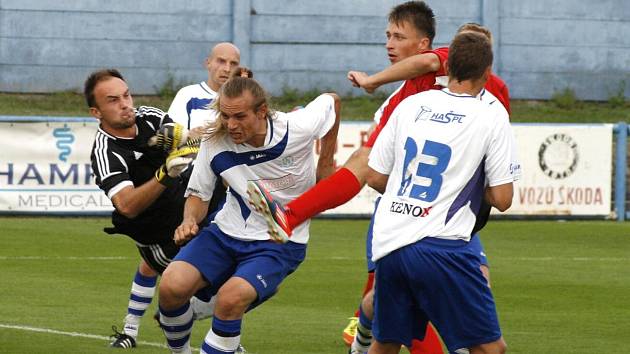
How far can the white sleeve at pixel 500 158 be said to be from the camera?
19.0 feet

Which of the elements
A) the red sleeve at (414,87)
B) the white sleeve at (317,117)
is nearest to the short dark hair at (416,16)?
the red sleeve at (414,87)

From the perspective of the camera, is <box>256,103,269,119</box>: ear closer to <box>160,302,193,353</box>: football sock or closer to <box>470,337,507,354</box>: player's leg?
<box>160,302,193,353</box>: football sock

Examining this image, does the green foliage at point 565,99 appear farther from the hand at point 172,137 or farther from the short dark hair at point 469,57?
the short dark hair at point 469,57

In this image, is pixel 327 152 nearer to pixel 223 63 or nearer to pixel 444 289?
pixel 444 289

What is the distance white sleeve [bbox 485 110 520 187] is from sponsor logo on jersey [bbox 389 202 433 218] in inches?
12.4

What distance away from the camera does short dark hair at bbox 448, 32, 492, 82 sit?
5840 mm

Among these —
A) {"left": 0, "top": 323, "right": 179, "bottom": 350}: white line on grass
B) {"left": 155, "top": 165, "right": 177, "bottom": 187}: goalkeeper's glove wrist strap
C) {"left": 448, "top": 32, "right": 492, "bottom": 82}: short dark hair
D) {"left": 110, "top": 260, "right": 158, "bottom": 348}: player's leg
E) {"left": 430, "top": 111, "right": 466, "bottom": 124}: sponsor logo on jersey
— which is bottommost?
{"left": 0, "top": 323, "right": 179, "bottom": 350}: white line on grass

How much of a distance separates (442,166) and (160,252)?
3.00 m

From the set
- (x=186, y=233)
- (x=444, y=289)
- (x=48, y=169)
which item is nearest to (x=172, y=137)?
(x=186, y=233)

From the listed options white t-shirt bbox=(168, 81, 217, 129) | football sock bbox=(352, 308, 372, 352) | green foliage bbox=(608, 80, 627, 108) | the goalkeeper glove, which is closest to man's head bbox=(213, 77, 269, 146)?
the goalkeeper glove

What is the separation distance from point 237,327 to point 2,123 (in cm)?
1098

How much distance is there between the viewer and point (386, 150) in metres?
5.93

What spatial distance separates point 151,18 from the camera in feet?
79.8

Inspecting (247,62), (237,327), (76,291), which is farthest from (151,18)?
(237,327)
